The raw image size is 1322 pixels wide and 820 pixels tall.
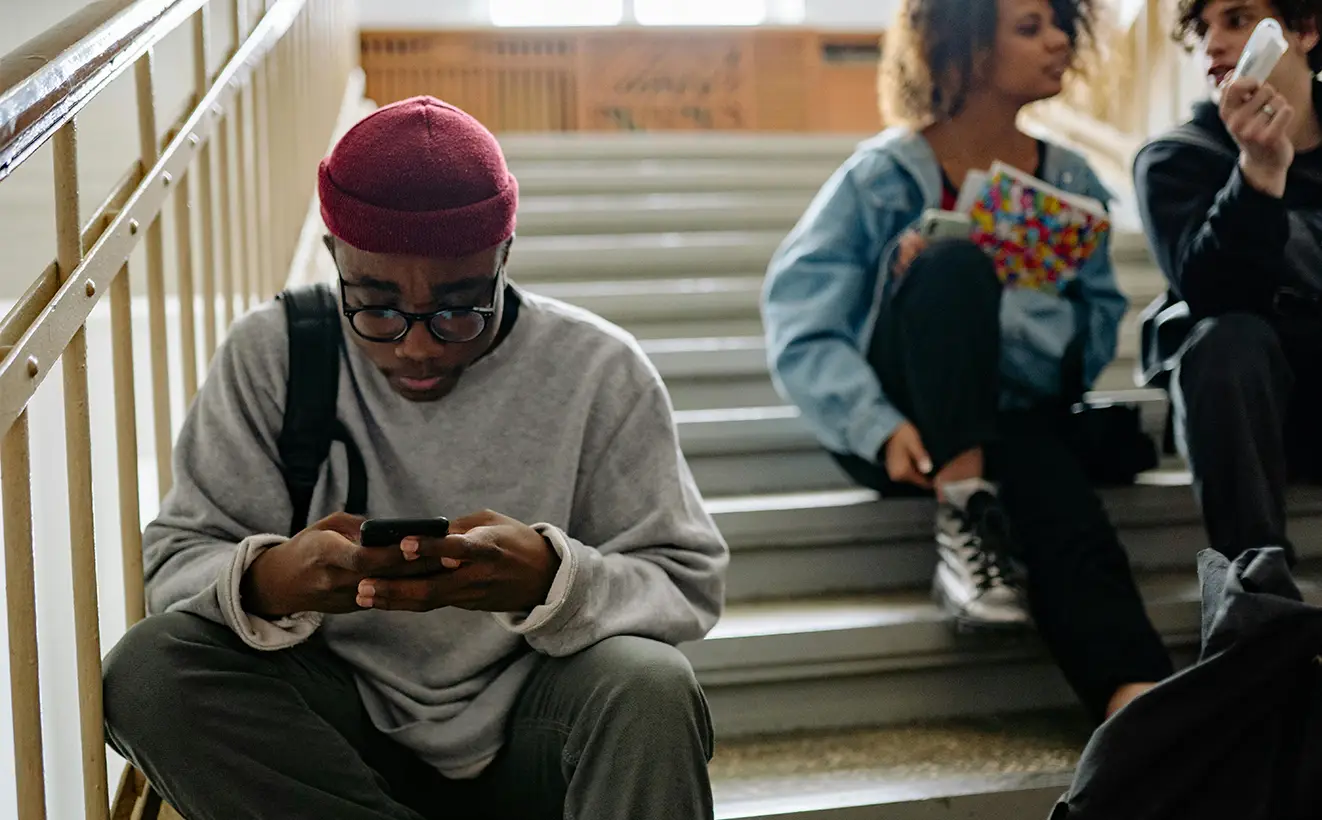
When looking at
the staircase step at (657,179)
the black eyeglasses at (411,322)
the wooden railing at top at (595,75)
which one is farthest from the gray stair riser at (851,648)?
the wooden railing at top at (595,75)

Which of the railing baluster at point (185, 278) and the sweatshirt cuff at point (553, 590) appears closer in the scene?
the sweatshirt cuff at point (553, 590)

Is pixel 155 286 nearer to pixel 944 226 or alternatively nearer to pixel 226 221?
pixel 226 221

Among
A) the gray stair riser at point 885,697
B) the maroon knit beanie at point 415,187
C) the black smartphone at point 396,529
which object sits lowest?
the gray stair riser at point 885,697

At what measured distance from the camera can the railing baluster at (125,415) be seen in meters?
1.21

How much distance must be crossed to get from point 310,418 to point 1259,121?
1.10m

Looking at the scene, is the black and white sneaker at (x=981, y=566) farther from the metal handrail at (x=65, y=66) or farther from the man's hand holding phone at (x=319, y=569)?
the metal handrail at (x=65, y=66)

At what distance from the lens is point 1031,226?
1818 mm

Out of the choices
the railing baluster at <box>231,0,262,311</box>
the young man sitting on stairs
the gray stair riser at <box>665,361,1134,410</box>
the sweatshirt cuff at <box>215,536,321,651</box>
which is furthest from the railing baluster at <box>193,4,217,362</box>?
the gray stair riser at <box>665,361,1134,410</box>

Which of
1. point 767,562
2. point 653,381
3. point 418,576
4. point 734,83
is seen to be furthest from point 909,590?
point 734,83

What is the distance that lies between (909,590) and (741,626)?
0.98 ft

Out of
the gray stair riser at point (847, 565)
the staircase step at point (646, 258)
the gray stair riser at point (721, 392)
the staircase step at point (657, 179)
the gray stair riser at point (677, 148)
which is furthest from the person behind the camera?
the gray stair riser at point (677, 148)

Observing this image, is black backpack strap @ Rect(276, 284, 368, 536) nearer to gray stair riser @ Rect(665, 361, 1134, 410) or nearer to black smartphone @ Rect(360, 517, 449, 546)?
black smartphone @ Rect(360, 517, 449, 546)

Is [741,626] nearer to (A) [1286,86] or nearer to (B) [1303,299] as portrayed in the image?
(B) [1303,299]

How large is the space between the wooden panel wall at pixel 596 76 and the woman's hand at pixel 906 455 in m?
3.68
